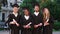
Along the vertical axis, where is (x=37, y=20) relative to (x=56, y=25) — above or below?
above

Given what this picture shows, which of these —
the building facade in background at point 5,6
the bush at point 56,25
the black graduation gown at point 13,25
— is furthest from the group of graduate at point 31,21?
the building facade in background at point 5,6

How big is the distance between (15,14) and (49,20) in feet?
2.13

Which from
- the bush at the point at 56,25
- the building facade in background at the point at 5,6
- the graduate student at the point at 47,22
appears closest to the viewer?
the graduate student at the point at 47,22

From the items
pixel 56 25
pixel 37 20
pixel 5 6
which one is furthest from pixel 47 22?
pixel 5 6

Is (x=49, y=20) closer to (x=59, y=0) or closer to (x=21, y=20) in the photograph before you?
(x=21, y=20)

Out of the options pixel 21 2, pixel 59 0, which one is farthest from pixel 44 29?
pixel 59 0

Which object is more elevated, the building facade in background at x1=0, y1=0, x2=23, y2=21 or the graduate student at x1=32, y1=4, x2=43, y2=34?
the graduate student at x1=32, y1=4, x2=43, y2=34

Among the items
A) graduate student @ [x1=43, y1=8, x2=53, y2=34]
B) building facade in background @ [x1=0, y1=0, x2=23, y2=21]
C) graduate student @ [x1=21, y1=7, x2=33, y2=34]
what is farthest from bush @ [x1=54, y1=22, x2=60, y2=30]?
graduate student @ [x1=21, y1=7, x2=33, y2=34]

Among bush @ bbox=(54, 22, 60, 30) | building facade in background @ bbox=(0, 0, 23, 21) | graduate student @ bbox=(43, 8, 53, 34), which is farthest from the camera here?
building facade in background @ bbox=(0, 0, 23, 21)

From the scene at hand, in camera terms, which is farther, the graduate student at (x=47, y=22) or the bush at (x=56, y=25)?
the bush at (x=56, y=25)

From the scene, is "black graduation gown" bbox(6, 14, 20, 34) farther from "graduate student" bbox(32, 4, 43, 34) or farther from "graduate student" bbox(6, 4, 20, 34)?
"graduate student" bbox(32, 4, 43, 34)

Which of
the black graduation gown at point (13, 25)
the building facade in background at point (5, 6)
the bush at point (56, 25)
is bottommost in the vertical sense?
the bush at point (56, 25)

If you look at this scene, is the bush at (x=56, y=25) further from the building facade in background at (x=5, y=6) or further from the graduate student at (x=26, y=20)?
the graduate student at (x=26, y=20)

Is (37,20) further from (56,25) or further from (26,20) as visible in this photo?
(56,25)
